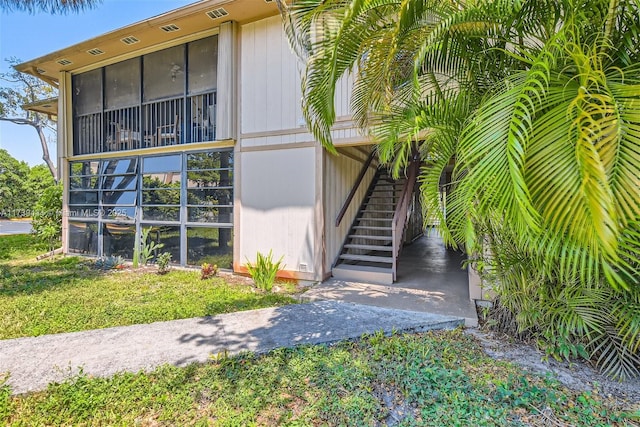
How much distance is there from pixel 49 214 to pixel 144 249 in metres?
3.68

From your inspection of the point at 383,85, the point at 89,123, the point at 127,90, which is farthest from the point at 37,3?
the point at 383,85

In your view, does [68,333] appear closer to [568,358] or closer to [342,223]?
[342,223]

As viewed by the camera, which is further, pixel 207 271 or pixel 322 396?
pixel 207 271

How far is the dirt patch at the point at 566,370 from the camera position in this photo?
226 centimetres

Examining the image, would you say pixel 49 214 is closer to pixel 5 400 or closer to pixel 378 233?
pixel 5 400

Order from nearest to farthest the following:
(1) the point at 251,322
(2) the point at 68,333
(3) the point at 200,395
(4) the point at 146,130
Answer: (3) the point at 200,395 → (2) the point at 68,333 → (1) the point at 251,322 → (4) the point at 146,130

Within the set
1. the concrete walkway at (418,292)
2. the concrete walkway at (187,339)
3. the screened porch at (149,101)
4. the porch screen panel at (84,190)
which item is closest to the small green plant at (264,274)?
the concrete walkway at (418,292)

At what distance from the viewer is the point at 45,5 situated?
4.66 m

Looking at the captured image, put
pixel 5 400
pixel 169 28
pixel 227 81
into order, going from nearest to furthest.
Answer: pixel 5 400 → pixel 227 81 → pixel 169 28

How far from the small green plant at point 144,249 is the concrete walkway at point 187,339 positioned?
135 inches

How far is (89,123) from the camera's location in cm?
742

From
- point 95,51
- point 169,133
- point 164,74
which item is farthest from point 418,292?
point 95,51

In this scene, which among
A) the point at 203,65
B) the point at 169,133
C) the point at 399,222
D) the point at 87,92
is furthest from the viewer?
the point at 87,92

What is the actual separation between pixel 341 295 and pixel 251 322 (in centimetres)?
150
